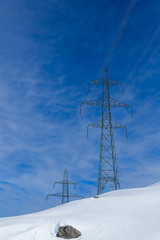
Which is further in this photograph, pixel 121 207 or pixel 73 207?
pixel 73 207

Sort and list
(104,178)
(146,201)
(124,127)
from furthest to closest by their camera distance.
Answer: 1. (124,127)
2. (104,178)
3. (146,201)

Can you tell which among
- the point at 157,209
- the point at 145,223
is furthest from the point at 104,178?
the point at 145,223

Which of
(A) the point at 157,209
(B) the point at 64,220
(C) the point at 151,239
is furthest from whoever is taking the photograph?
(A) the point at 157,209

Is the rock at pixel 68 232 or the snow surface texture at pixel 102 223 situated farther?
the rock at pixel 68 232

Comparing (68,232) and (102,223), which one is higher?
(102,223)

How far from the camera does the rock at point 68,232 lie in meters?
11.9

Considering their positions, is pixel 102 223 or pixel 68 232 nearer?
pixel 68 232

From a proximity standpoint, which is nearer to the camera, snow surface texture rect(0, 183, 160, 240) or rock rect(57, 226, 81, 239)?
snow surface texture rect(0, 183, 160, 240)

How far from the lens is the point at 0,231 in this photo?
1225 centimetres

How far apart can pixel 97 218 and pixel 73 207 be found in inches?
127

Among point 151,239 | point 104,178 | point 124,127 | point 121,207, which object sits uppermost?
point 124,127

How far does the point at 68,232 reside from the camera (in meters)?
12.0

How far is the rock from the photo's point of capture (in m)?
11.9

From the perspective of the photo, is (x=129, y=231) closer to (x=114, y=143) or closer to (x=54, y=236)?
(x=54, y=236)
